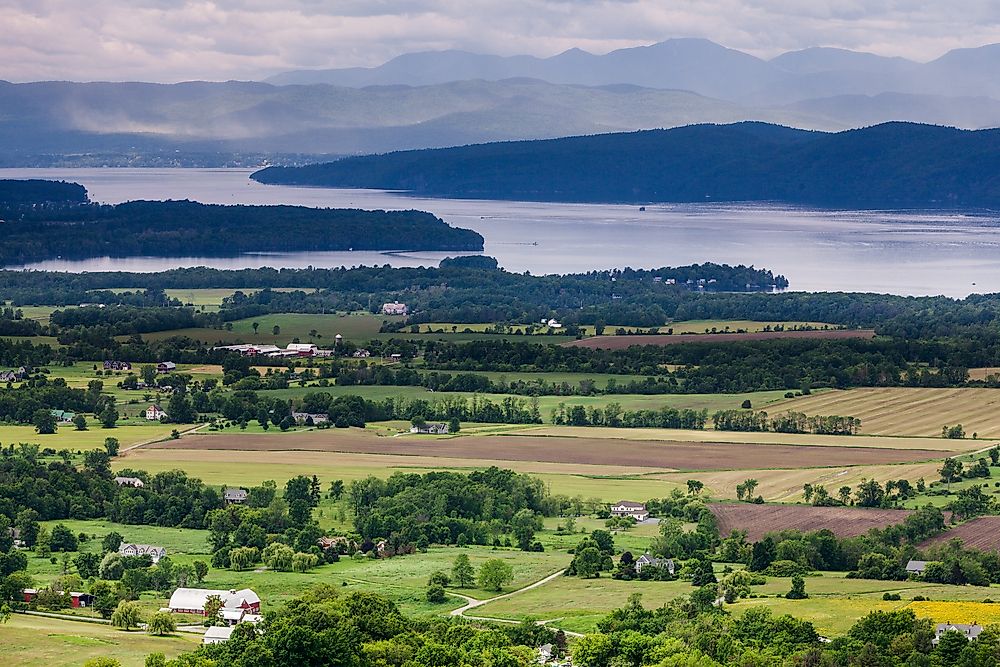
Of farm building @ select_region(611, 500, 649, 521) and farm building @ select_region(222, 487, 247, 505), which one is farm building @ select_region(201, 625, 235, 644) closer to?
farm building @ select_region(222, 487, 247, 505)

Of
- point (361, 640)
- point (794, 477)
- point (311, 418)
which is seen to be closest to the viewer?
point (361, 640)

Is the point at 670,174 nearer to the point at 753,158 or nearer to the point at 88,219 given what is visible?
the point at 753,158

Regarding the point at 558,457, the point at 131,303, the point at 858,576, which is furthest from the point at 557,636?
the point at 131,303

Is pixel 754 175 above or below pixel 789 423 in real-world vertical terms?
above

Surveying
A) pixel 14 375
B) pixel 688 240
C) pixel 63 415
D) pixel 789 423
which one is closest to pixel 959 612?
pixel 789 423

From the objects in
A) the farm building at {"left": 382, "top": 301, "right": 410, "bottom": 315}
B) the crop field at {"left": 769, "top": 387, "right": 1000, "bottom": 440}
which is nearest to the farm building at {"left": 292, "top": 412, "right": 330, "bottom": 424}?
the crop field at {"left": 769, "top": 387, "right": 1000, "bottom": 440}

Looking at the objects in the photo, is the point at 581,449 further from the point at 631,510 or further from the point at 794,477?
the point at 631,510
